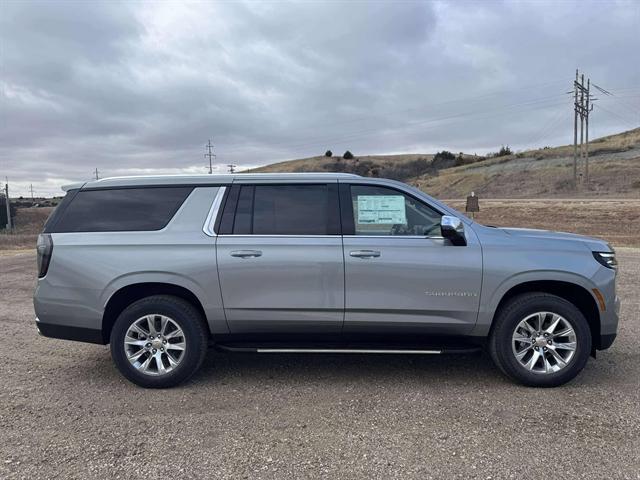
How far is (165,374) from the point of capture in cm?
450

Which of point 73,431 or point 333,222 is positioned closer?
point 73,431

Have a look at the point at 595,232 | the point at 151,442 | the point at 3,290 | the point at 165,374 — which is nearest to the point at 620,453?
the point at 151,442

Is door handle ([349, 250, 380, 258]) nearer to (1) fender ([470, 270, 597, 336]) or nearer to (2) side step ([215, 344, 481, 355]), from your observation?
(2) side step ([215, 344, 481, 355])

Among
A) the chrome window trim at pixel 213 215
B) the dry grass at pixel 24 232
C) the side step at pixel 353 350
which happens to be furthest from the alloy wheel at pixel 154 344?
the dry grass at pixel 24 232

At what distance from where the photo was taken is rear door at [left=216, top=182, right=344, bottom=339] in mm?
4449

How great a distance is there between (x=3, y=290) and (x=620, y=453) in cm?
985

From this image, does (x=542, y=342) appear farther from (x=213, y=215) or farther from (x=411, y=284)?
(x=213, y=215)

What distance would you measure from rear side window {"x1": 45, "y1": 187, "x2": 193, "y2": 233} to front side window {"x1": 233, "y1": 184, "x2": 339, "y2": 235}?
1.88 feet

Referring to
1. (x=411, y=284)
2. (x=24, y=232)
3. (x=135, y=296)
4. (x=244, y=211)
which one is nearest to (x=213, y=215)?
(x=244, y=211)

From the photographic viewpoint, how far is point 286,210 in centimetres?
466

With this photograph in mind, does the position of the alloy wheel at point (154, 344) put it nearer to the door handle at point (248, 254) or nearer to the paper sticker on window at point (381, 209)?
the door handle at point (248, 254)

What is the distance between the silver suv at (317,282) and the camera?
4418 millimetres

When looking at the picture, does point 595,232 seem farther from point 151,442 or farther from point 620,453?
point 151,442

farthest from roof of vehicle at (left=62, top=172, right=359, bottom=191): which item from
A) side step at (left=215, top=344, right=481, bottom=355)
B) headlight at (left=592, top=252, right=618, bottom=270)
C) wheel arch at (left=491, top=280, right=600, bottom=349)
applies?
headlight at (left=592, top=252, right=618, bottom=270)
